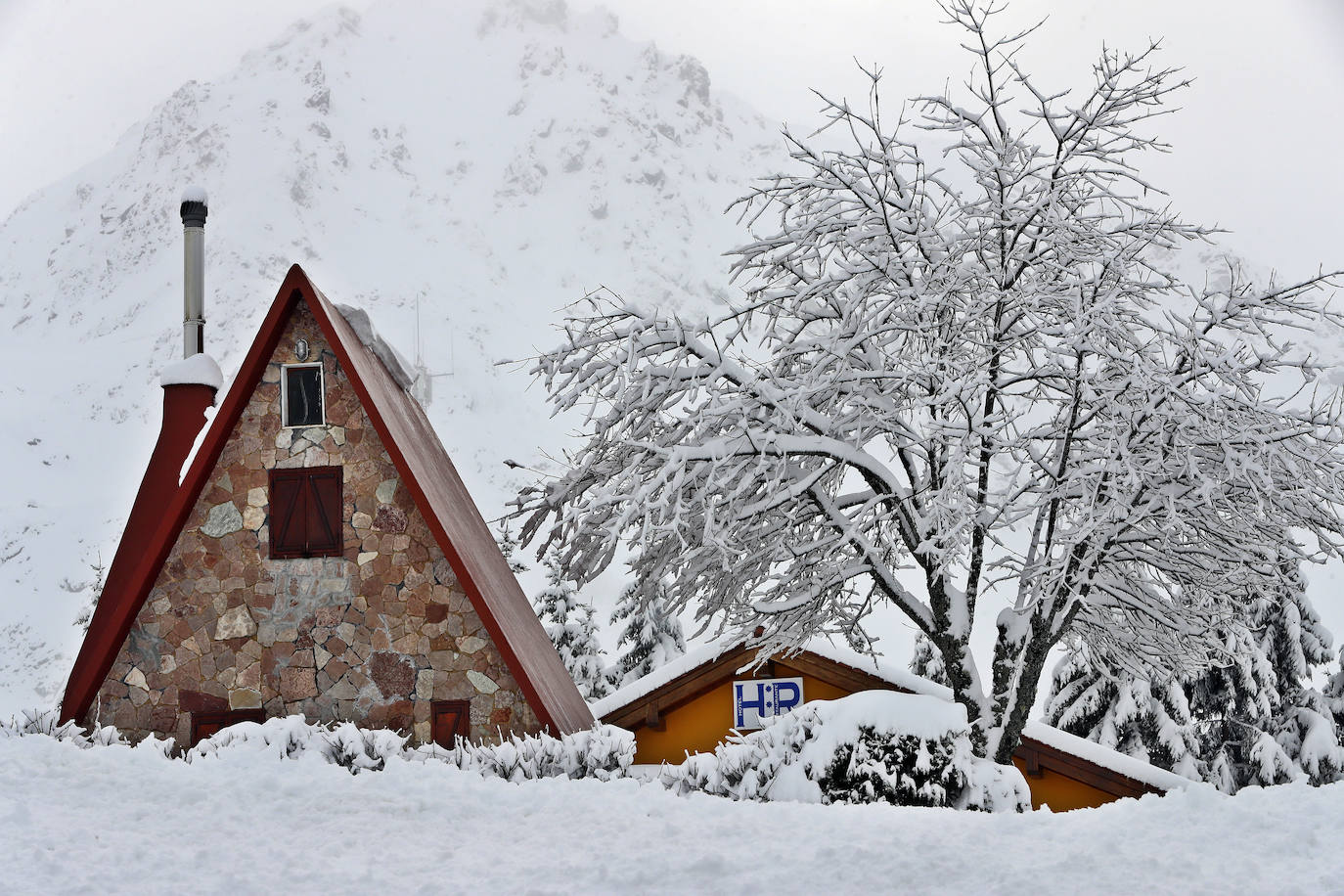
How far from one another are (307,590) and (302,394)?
1.95m

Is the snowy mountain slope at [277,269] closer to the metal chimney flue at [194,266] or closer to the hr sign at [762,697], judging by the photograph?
the metal chimney flue at [194,266]

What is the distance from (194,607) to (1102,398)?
8706mm

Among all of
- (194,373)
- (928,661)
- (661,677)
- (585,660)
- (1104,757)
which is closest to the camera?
(194,373)

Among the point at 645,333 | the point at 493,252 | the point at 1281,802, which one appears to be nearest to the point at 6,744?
the point at 645,333

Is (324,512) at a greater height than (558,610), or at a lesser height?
greater

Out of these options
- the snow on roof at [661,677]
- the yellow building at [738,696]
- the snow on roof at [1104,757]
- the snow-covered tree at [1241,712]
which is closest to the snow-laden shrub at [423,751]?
the yellow building at [738,696]

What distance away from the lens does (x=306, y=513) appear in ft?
38.9

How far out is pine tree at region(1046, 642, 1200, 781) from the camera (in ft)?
67.5

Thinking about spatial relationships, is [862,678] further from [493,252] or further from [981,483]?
[493,252]

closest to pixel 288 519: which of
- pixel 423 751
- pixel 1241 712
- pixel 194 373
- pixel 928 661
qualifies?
pixel 423 751

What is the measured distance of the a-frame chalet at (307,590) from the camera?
1152cm

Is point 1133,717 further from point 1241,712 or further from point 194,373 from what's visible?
point 194,373

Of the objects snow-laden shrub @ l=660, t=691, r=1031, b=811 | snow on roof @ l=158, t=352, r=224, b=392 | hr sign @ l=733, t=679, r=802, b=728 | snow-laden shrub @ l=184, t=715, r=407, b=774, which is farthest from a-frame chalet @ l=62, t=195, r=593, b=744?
hr sign @ l=733, t=679, r=802, b=728

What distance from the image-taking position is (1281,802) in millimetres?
8031
